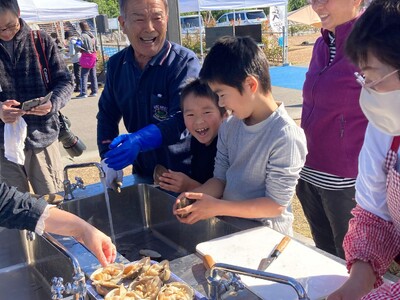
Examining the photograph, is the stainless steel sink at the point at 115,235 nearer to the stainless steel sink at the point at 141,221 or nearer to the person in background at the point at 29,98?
the stainless steel sink at the point at 141,221

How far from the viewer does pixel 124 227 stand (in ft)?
6.98

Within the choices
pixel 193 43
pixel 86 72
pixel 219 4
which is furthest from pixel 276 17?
pixel 86 72

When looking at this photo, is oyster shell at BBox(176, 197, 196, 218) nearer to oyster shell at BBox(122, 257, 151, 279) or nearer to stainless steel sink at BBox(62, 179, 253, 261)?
stainless steel sink at BBox(62, 179, 253, 261)

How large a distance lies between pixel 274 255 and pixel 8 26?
6.74ft

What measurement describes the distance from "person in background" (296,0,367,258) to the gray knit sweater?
36 cm

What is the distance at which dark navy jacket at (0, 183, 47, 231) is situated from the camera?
1.38 metres

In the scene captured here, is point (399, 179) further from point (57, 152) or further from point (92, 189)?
point (57, 152)

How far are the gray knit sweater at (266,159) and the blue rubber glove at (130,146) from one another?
302 millimetres

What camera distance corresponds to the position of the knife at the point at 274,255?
1323mm

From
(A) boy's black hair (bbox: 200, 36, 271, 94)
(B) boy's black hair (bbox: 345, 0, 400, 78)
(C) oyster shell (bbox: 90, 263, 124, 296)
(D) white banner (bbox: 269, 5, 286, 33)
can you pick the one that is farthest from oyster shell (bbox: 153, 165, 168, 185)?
(D) white banner (bbox: 269, 5, 286, 33)

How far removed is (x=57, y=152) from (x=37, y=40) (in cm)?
69

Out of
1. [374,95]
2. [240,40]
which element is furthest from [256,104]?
[374,95]

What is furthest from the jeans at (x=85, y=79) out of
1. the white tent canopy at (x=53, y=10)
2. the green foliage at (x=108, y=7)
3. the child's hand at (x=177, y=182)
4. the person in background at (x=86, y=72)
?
the green foliage at (x=108, y=7)

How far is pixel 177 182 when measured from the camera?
1914mm
